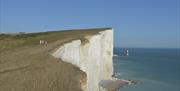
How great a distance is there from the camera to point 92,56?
32875 millimetres

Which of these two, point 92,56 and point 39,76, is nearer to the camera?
point 39,76

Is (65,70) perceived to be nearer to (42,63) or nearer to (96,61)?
(42,63)

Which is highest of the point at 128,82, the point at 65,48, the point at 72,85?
the point at 65,48

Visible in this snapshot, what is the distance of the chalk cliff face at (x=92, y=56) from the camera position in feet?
74.0

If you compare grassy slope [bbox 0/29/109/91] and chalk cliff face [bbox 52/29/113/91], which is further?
chalk cliff face [bbox 52/29/113/91]

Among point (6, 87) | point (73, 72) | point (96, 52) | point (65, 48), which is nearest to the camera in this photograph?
point (6, 87)

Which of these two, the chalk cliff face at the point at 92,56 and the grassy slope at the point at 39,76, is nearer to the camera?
the grassy slope at the point at 39,76

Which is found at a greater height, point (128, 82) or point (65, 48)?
point (65, 48)

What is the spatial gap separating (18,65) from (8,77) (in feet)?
9.43

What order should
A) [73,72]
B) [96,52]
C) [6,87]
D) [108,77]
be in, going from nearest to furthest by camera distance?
[6,87] < [73,72] < [96,52] < [108,77]

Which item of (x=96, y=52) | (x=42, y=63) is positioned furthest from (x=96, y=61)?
(x=42, y=63)

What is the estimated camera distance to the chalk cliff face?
22.5 meters

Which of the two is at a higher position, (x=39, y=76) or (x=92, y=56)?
(x=92, y=56)

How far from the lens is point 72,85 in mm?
14266
